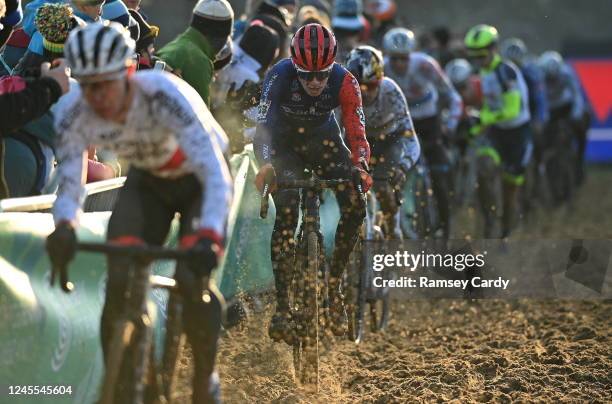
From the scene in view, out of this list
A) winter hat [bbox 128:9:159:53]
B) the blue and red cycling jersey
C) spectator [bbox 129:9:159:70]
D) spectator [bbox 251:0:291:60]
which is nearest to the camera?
the blue and red cycling jersey

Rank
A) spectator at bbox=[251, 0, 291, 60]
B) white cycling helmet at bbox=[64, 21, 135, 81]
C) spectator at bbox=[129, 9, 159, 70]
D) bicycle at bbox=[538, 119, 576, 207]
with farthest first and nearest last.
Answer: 1. bicycle at bbox=[538, 119, 576, 207]
2. spectator at bbox=[251, 0, 291, 60]
3. spectator at bbox=[129, 9, 159, 70]
4. white cycling helmet at bbox=[64, 21, 135, 81]

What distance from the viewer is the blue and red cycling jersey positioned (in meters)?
8.62

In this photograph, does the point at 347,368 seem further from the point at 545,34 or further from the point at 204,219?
the point at 545,34

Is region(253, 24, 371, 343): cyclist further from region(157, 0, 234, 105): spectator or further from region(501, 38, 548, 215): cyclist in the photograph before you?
region(501, 38, 548, 215): cyclist

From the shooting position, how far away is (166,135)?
5719 mm

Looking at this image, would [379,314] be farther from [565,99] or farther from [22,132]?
[565,99]

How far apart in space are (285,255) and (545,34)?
29634 millimetres

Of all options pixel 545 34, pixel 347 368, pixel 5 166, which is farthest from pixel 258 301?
pixel 545 34

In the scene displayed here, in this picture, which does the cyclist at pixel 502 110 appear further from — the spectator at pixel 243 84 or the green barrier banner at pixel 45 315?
the green barrier banner at pixel 45 315

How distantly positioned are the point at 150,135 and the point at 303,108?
3261 mm

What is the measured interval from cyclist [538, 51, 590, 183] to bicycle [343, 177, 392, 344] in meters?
11.7

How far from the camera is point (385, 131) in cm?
1075

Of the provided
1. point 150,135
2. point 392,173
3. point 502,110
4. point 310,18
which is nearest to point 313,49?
point 392,173

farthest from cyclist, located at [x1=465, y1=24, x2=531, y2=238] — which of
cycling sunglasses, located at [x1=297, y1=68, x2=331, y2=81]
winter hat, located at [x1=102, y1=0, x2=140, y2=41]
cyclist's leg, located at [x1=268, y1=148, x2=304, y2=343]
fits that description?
winter hat, located at [x1=102, y1=0, x2=140, y2=41]
